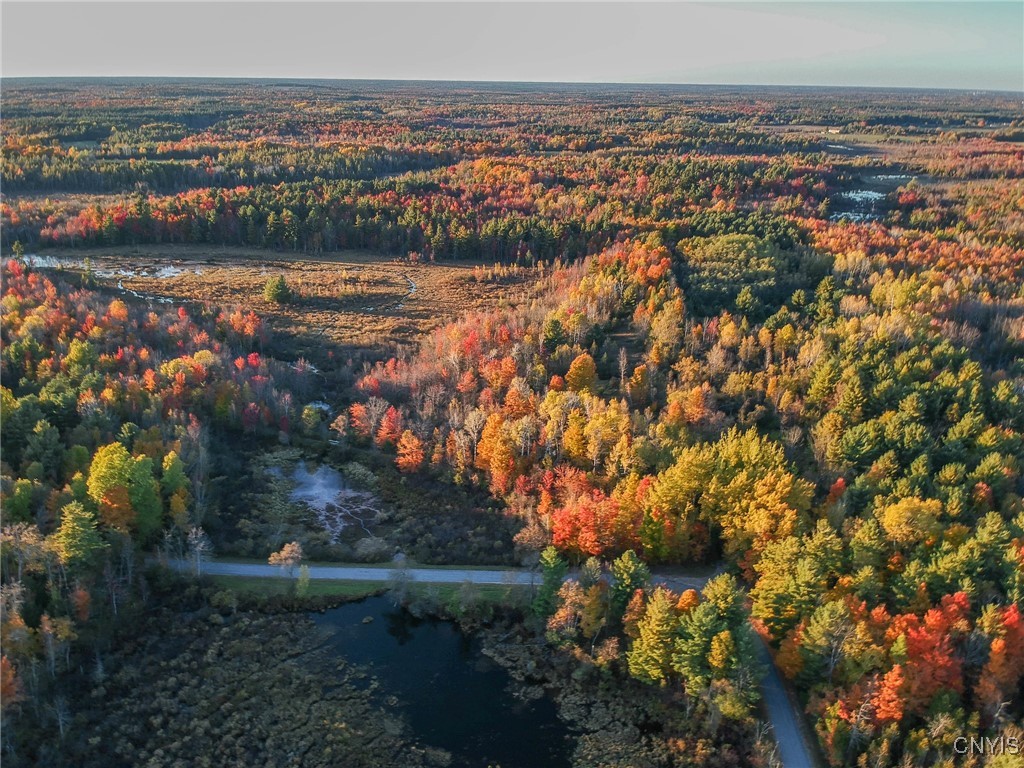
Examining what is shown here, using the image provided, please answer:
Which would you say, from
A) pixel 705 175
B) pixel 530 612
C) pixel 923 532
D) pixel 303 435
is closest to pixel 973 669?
pixel 923 532

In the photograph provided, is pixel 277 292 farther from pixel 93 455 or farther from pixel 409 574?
pixel 409 574

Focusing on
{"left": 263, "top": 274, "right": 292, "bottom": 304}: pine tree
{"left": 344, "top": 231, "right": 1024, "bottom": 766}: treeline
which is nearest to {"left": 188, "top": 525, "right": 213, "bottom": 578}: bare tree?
{"left": 344, "top": 231, "right": 1024, "bottom": 766}: treeline

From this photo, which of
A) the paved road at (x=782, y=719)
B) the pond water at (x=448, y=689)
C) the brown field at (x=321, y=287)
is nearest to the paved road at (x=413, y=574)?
the pond water at (x=448, y=689)

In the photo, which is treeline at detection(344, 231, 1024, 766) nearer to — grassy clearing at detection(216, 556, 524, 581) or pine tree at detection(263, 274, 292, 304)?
grassy clearing at detection(216, 556, 524, 581)

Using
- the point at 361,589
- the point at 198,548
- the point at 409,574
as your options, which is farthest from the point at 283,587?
the point at 409,574

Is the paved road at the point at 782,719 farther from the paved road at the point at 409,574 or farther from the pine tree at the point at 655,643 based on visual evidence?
the paved road at the point at 409,574
